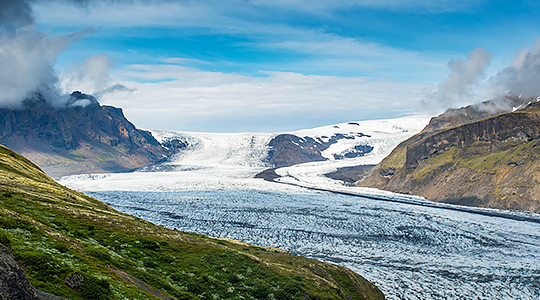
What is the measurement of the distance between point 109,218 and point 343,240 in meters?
37.8

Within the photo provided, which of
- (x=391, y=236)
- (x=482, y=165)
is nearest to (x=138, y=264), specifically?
(x=391, y=236)

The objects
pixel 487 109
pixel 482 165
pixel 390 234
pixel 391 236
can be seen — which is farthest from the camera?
pixel 487 109

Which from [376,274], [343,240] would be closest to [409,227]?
[343,240]

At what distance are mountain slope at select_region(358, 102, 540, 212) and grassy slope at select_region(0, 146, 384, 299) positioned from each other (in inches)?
3014

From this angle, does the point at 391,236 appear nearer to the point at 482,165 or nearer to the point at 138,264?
the point at 138,264

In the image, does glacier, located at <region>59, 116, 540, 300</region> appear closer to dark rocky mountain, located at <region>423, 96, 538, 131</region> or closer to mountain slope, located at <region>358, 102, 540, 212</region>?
mountain slope, located at <region>358, 102, 540, 212</region>

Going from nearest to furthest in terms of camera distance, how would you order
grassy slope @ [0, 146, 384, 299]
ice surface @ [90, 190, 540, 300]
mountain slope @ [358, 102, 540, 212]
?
grassy slope @ [0, 146, 384, 299]
ice surface @ [90, 190, 540, 300]
mountain slope @ [358, 102, 540, 212]

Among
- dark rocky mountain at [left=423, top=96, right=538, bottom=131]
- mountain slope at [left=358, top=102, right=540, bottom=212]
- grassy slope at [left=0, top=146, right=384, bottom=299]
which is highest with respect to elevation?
dark rocky mountain at [left=423, top=96, right=538, bottom=131]

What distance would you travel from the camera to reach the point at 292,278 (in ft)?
86.8

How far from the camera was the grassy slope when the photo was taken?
14.1m

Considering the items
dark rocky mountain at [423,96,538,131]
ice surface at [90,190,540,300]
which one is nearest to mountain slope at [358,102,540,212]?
ice surface at [90,190,540,300]

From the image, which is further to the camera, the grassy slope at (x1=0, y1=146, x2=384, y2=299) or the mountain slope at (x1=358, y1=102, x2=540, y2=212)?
the mountain slope at (x1=358, y1=102, x2=540, y2=212)

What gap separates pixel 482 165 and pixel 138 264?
366 feet

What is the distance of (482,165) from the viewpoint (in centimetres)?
10669
